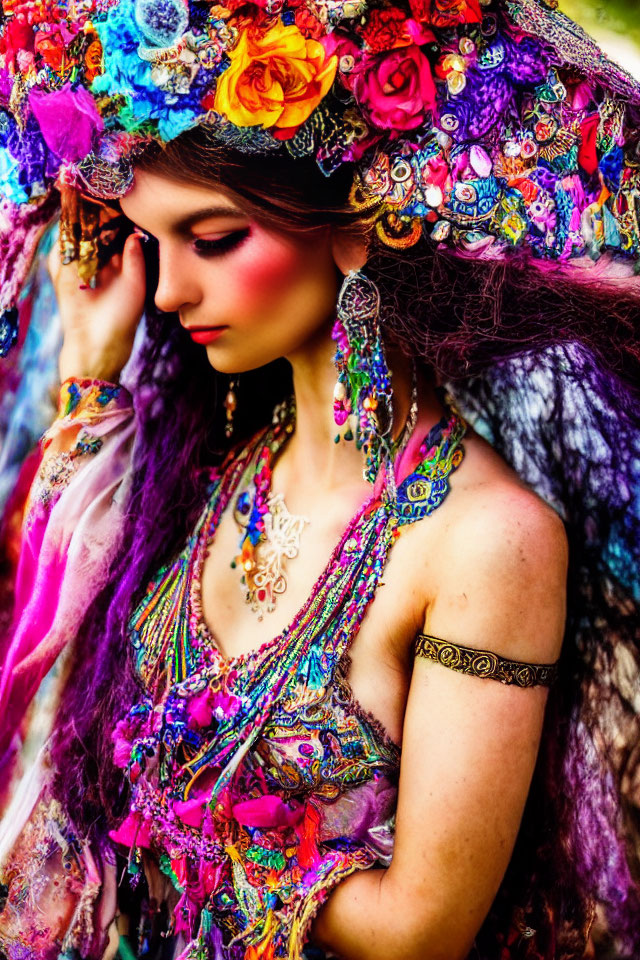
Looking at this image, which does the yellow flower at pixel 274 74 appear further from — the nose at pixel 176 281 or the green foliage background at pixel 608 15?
the green foliage background at pixel 608 15

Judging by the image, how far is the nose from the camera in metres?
1.15

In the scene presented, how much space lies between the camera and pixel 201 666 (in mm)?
1262

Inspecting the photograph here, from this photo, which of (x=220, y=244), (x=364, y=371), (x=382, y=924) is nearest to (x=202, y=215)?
(x=220, y=244)

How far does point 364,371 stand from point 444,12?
0.38 meters

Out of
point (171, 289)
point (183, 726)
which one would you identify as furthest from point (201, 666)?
point (171, 289)

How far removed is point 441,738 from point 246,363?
49 cm

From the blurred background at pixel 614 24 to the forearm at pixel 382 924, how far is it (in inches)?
39.1

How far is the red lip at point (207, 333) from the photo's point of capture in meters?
1.18

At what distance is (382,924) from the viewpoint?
1.08 meters

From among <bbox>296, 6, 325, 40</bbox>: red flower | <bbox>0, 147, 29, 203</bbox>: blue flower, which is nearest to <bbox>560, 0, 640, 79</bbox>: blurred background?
<bbox>296, 6, 325, 40</bbox>: red flower

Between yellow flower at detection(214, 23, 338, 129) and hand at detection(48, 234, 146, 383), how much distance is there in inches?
17.8

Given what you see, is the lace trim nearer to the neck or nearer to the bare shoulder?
the bare shoulder

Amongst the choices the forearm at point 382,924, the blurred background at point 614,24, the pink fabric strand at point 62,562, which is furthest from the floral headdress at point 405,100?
the forearm at point 382,924

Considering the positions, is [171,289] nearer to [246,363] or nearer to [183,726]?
[246,363]
